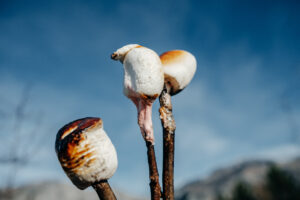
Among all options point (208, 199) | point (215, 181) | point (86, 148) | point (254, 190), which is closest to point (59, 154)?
point (86, 148)

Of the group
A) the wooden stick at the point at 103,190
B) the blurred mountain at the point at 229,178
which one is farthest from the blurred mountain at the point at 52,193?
the wooden stick at the point at 103,190

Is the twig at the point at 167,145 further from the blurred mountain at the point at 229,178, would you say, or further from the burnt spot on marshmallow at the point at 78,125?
the blurred mountain at the point at 229,178


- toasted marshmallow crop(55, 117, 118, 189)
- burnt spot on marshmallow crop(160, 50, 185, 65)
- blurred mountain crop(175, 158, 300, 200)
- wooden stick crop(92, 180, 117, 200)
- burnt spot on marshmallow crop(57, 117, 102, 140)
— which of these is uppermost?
blurred mountain crop(175, 158, 300, 200)

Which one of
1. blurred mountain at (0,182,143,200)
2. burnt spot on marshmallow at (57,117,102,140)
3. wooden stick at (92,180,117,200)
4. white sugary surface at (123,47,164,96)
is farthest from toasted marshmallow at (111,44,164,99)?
blurred mountain at (0,182,143,200)

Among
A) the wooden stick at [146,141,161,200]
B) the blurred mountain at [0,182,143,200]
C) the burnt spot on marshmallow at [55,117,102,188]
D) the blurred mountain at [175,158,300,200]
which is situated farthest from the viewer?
the blurred mountain at [175,158,300,200]

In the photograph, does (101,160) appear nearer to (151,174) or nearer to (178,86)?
(151,174)

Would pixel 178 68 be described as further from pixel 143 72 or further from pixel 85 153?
pixel 85 153

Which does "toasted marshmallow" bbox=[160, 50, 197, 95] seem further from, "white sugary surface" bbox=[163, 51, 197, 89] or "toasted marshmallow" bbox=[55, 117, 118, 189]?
"toasted marshmallow" bbox=[55, 117, 118, 189]
